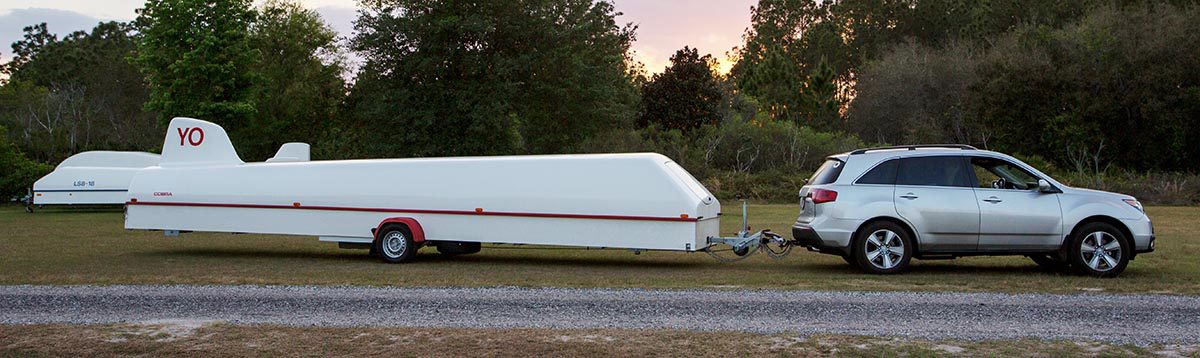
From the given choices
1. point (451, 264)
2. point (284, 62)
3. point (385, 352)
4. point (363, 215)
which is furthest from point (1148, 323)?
point (284, 62)

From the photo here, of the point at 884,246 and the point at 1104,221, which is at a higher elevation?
the point at 1104,221

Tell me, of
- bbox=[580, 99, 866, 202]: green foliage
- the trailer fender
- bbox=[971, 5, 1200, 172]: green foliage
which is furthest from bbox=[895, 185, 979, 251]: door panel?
bbox=[971, 5, 1200, 172]: green foliage

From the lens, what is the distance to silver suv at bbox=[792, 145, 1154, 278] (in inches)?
567

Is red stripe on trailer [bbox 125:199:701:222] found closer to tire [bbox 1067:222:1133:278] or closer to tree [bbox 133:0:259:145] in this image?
tire [bbox 1067:222:1133:278]

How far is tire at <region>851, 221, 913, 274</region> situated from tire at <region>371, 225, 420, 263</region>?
6870mm

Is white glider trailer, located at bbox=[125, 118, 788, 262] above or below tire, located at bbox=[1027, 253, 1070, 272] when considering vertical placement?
above

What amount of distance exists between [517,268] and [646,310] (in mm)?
5647

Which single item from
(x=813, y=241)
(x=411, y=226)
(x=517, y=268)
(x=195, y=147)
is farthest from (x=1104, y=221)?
(x=195, y=147)

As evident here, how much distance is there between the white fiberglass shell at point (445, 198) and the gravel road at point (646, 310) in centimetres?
341

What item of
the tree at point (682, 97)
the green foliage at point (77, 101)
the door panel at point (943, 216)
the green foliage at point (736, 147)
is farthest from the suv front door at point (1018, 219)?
the green foliage at point (77, 101)

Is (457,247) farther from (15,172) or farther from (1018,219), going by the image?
(15,172)

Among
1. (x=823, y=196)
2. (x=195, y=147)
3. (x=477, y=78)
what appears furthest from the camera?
(x=477, y=78)

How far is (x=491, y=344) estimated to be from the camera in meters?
8.92

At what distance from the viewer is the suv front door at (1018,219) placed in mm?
14531
